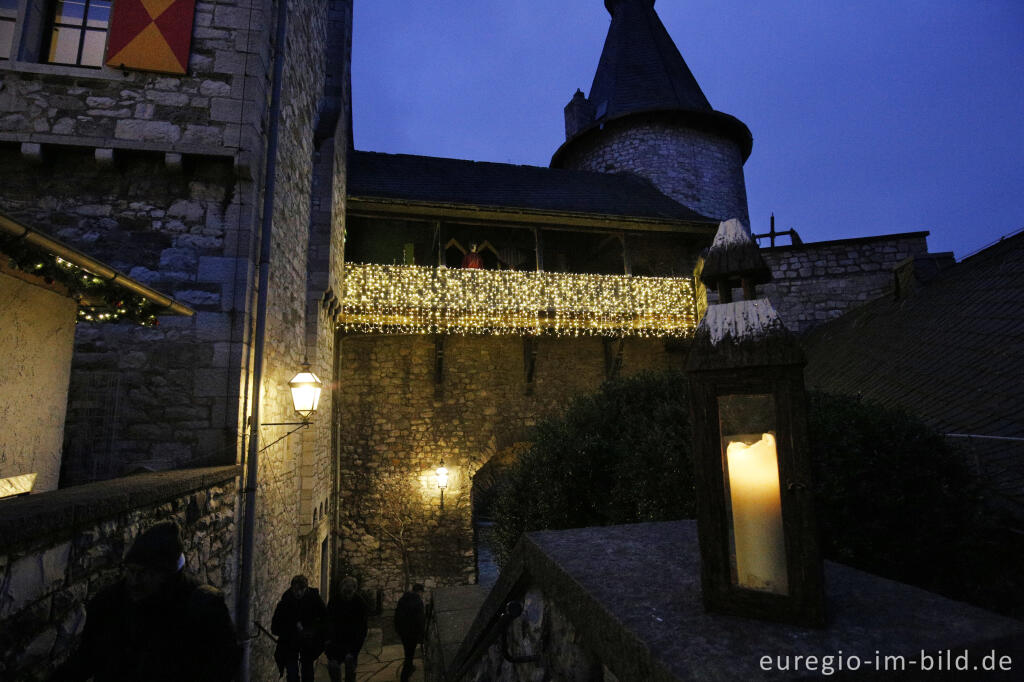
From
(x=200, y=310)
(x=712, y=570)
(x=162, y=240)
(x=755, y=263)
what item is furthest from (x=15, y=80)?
(x=712, y=570)

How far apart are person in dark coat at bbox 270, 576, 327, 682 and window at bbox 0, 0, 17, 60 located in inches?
232

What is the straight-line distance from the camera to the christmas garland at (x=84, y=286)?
2.92 m

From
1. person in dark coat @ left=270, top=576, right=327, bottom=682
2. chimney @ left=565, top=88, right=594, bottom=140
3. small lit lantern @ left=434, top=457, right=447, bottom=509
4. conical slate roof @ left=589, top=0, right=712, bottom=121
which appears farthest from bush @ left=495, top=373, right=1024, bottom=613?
chimney @ left=565, top=88, right=594, bottom=140

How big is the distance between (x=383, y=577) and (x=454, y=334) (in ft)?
17.5

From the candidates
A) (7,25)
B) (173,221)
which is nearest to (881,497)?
(173,221)

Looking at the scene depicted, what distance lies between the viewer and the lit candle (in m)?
1.48

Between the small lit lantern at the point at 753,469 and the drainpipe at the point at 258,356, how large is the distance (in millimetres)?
4517

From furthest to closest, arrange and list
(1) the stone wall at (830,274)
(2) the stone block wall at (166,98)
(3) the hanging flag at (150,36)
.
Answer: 1. (1) the stone wall at (830,274)
2. (3) the hanging flag at (150,36)
3. (2) the stone block wall at (166,98)

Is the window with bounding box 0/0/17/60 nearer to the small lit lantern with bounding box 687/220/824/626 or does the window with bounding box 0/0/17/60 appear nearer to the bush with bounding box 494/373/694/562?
the bush with bounding box 494/373/694/562

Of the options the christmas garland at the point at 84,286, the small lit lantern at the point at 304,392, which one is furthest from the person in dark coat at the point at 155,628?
the small lit lantern at the point at 304,392

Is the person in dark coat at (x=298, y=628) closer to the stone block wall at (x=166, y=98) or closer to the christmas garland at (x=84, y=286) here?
the christmas garland at (x=84, y=286)

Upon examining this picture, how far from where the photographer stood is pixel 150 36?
498cm

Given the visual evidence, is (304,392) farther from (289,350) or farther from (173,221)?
(173,221)

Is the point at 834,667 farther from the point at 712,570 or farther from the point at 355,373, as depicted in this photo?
the point at 355,373
